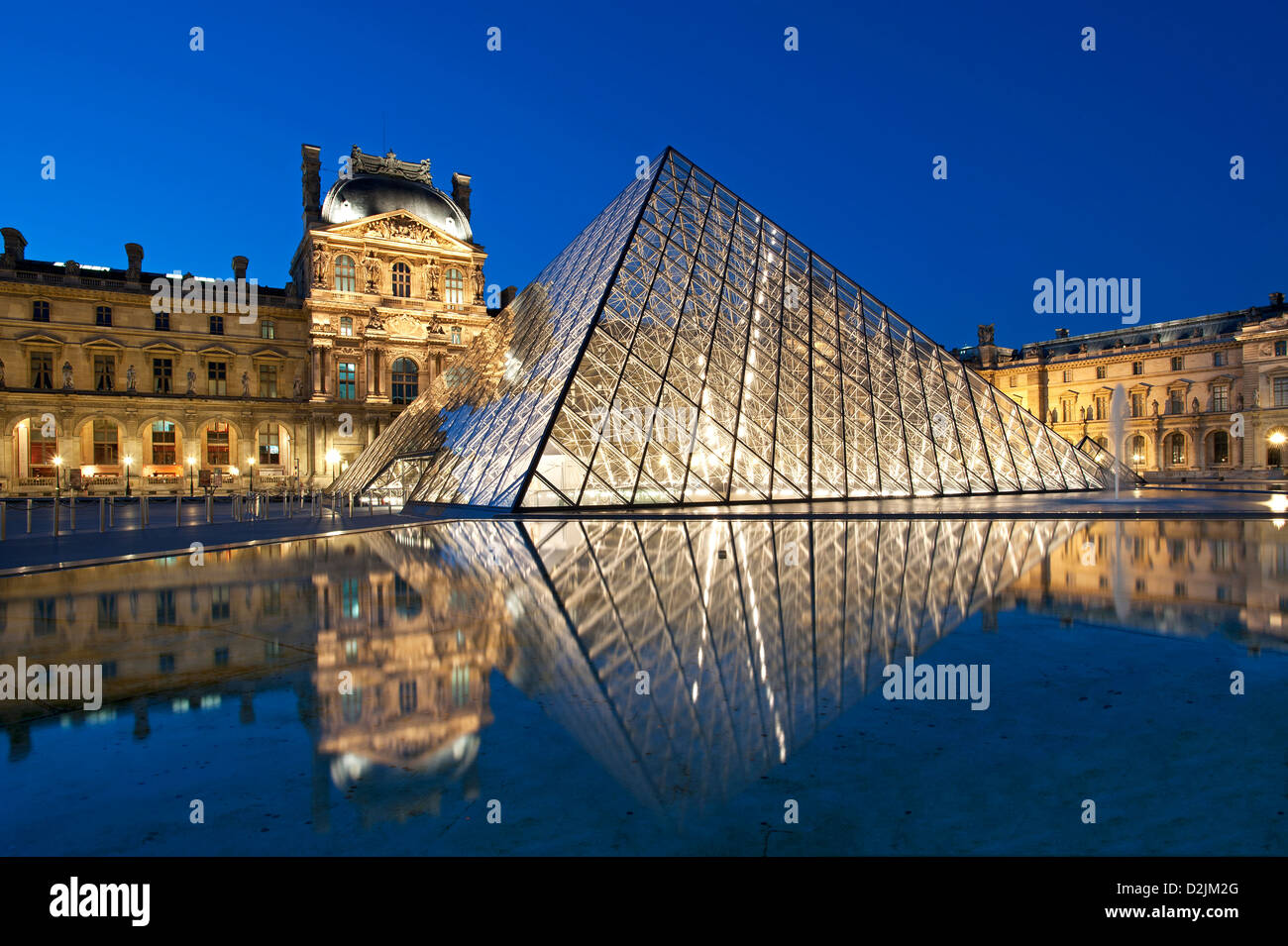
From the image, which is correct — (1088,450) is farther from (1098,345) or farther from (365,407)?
(1098,345)

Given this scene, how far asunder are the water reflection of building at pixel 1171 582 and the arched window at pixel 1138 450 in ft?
194

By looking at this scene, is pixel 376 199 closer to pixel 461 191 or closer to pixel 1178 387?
pixel 461 191

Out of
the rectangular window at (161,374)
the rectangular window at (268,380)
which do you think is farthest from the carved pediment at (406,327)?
the rectangular window at (161,374)

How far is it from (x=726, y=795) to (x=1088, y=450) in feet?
110

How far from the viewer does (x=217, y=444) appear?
4569 cm

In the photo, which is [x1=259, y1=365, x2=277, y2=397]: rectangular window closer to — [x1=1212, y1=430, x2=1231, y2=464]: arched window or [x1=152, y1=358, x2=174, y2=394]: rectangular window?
[x1=152, y1=358, x2=174, y2=394]: rectangular window

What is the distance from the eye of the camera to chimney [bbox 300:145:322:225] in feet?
160

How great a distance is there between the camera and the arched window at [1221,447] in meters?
59.3

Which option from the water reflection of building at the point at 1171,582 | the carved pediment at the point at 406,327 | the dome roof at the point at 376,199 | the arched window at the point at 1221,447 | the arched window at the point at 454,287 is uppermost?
the dome roof at the point at 376,199

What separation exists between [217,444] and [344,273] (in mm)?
13087

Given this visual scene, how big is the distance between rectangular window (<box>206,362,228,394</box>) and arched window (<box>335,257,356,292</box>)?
27.5 ft

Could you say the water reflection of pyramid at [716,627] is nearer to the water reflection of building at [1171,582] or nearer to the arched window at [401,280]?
the water reflection of building at [1171,582]

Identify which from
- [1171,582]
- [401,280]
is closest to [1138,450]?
Answer: [401,280]

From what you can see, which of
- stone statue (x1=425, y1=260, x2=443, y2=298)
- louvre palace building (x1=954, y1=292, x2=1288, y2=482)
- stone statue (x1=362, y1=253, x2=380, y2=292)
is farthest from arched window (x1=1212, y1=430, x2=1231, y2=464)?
stone statue (x1=362, y1=253, x2=380, y2=292)
